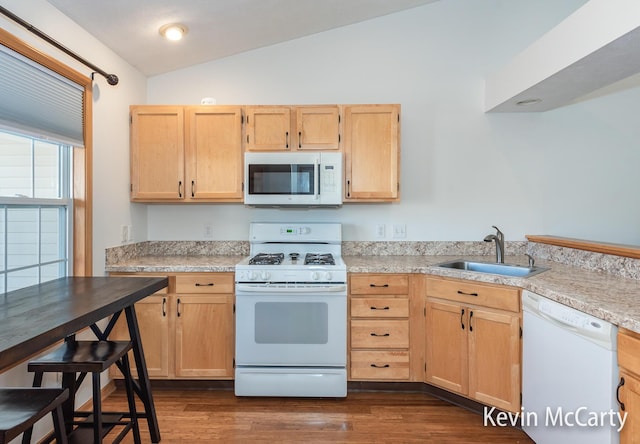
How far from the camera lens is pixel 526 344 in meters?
1.92

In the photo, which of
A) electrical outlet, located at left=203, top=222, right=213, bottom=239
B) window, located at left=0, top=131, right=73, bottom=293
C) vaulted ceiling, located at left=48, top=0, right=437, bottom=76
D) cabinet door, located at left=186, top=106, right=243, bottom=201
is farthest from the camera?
electrical outlet, located at left=203, top=222, right=213, bottom=239

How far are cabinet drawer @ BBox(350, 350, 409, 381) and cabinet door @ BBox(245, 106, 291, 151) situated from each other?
1.63 m

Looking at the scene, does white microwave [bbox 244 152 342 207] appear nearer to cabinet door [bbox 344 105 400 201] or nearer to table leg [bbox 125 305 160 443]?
cabinet door [bbox 344 105 400 201]

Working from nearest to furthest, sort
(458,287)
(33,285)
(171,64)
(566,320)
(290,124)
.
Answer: (566,320) < (33,285) < (458,287) < (290,124) < (171,64)

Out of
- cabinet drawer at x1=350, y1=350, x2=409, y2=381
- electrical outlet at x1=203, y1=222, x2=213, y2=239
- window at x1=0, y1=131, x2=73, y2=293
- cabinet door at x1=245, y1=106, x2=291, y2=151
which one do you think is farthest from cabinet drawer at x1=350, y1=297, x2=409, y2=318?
window at x1=0, y1=131, x2=73, y2=293

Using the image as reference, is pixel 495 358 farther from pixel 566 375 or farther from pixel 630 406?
pixel 630 406

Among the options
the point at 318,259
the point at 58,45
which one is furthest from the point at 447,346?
the point at 58,45

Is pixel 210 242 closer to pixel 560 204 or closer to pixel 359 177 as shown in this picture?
pixel 359 177

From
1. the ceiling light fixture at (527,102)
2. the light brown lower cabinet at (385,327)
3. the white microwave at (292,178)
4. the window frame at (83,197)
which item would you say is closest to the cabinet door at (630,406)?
the light brown lower cabinet at (385,327)

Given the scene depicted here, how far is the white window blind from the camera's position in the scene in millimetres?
1615

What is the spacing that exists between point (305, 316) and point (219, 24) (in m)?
2.13

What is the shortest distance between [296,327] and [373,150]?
1.42m

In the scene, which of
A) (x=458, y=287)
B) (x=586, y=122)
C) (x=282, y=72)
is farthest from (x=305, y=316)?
(x=586, y=122)

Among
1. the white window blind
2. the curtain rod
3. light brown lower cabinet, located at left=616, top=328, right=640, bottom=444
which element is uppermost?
the curtain rod
